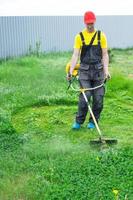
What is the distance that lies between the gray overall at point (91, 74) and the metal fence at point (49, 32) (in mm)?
8767

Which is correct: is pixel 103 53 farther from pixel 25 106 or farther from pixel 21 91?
pixel 21 91

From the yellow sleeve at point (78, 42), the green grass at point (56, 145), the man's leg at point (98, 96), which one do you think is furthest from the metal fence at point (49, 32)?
the yellow sleeve at point (78, 42)

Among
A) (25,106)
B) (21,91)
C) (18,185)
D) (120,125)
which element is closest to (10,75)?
(21,91)

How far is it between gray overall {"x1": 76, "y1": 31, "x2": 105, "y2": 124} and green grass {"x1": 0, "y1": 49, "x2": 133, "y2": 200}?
379 millimetres

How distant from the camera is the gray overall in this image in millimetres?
7531

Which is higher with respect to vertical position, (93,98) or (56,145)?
(93,98)

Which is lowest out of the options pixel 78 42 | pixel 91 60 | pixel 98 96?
pixel 98 96

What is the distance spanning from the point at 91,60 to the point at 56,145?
135 centimetres

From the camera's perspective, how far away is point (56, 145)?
277 inches

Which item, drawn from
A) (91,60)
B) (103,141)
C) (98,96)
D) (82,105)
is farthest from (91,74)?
(103,141)

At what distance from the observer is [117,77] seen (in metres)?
11.4

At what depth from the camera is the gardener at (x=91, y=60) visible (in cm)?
745

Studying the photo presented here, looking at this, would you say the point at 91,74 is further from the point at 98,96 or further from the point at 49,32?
the point at 49,32

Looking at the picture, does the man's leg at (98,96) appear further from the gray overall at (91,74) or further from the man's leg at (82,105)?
the man's leg at (82,105)
